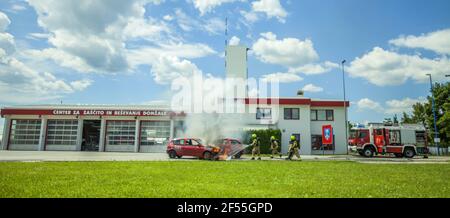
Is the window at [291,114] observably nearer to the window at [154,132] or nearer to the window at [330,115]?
the window at [330,115]

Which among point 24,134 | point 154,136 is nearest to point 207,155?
point 154,136

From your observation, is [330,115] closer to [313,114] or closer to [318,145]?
[313,114]

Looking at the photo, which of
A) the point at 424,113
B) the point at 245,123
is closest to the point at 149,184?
the point at 245,123

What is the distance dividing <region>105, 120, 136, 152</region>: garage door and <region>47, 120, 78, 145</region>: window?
4.18 meters

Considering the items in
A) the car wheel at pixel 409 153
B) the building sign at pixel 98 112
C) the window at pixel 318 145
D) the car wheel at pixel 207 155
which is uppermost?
the building sign at pixel 98 112

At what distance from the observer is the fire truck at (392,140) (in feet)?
91.1

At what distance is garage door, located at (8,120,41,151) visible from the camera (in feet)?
119

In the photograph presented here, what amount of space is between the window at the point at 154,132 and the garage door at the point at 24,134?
13.5 meters

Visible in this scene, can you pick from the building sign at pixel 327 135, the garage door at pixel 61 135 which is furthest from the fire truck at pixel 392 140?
the garage door at pixel 61 135

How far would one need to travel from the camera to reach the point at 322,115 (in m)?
36.5

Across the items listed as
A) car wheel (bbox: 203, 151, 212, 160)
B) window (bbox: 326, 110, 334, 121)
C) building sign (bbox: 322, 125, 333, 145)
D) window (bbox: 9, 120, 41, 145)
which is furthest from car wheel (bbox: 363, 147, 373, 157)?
window (bbox: 9, 120, 41, 145)

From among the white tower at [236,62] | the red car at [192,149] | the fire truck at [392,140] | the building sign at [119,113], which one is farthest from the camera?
the white tower at [236,62]

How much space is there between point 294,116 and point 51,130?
98.7 feet

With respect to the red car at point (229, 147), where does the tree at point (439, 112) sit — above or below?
above
